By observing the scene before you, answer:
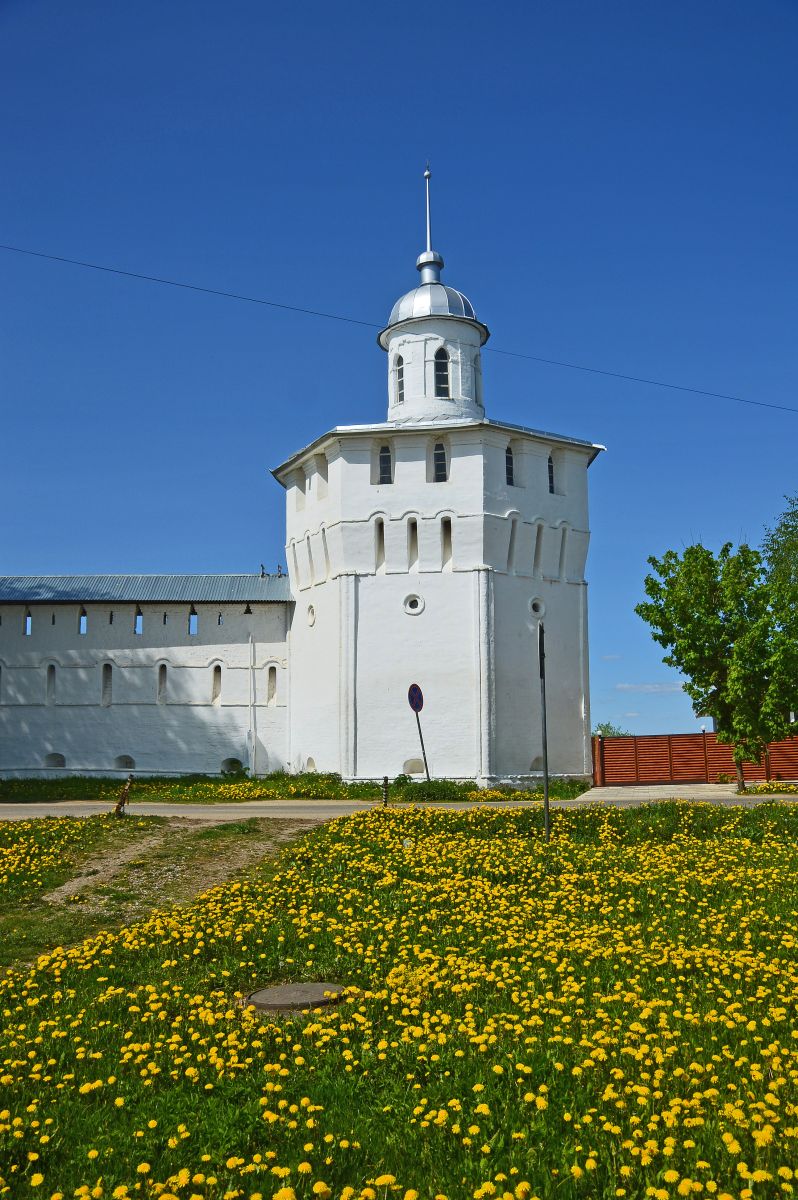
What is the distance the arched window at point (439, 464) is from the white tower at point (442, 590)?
0.04m

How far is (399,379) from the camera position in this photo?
3306cm

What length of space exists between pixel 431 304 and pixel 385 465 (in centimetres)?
607

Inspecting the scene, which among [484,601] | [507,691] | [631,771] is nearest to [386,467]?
[484,601]

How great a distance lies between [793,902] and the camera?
35.1 feet

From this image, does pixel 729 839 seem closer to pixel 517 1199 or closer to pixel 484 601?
pixel 517 1199

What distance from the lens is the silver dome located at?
32.5 m

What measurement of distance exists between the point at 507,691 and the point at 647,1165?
78.9 feet

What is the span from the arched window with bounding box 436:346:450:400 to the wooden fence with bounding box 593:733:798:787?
468 inches

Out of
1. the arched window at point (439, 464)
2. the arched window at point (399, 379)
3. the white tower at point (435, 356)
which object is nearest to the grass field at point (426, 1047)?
the arched window at point (439, 464)

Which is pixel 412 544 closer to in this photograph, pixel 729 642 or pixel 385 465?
pixel 385 465

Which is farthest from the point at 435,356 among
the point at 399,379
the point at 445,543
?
the point at 445,543

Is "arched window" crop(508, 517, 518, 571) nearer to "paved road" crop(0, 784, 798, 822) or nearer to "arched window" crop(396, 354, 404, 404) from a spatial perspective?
"arched window" crop(396, 354, 404, 404)

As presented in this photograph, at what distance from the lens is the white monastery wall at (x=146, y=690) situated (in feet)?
107

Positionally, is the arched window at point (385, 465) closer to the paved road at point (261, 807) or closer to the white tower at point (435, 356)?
the white tower at point (435, 356)
